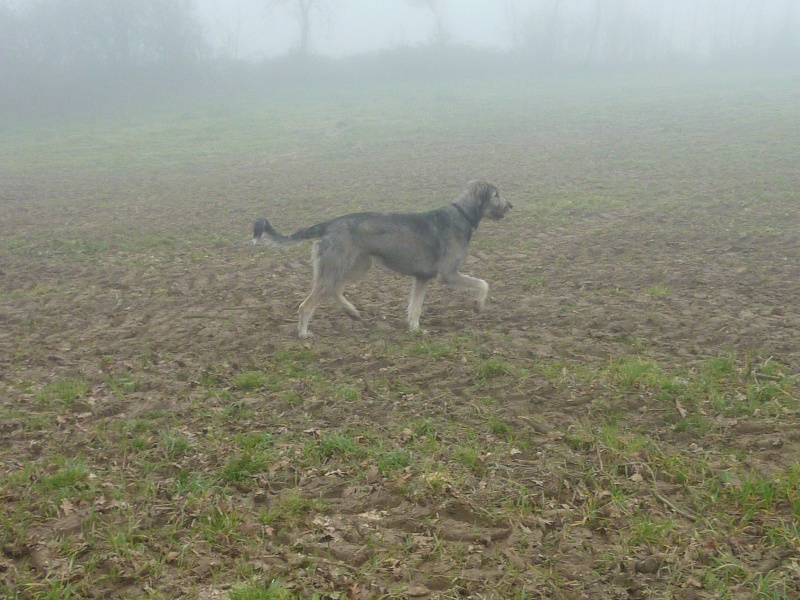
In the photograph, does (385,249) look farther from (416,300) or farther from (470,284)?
(470,284)

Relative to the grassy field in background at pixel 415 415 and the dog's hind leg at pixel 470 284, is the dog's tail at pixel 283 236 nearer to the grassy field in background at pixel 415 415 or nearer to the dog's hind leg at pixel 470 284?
the grassy field in background at pixel 415 415

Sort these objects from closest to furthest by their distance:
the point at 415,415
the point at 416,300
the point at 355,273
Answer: the point at 415,415 → the point at 355,273 → the point at 416,300

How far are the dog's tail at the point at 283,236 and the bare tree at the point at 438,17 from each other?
4395 cm

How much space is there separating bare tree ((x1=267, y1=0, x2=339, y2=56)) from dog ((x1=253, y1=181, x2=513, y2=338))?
43.0m

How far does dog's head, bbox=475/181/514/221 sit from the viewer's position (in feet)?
27.9

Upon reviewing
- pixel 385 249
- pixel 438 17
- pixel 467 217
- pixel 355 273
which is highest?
pixel 438 17

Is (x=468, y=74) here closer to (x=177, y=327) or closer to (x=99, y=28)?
(x=99, y=28)

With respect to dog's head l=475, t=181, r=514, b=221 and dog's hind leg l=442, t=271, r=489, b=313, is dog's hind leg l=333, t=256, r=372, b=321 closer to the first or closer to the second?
dog's hind leg l=442, t=271, r=489, b=313

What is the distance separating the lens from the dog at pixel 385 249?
7.46m

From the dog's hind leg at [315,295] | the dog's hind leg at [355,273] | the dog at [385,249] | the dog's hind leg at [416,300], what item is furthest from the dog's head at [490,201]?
the dog's hind leg at [315,295]

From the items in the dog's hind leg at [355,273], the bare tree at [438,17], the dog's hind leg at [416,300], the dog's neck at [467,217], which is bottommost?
the dog's hind leg at [416,300]

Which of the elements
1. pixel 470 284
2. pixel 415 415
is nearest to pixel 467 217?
pixel 470 284

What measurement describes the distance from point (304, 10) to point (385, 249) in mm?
45756

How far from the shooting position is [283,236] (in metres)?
7.50
